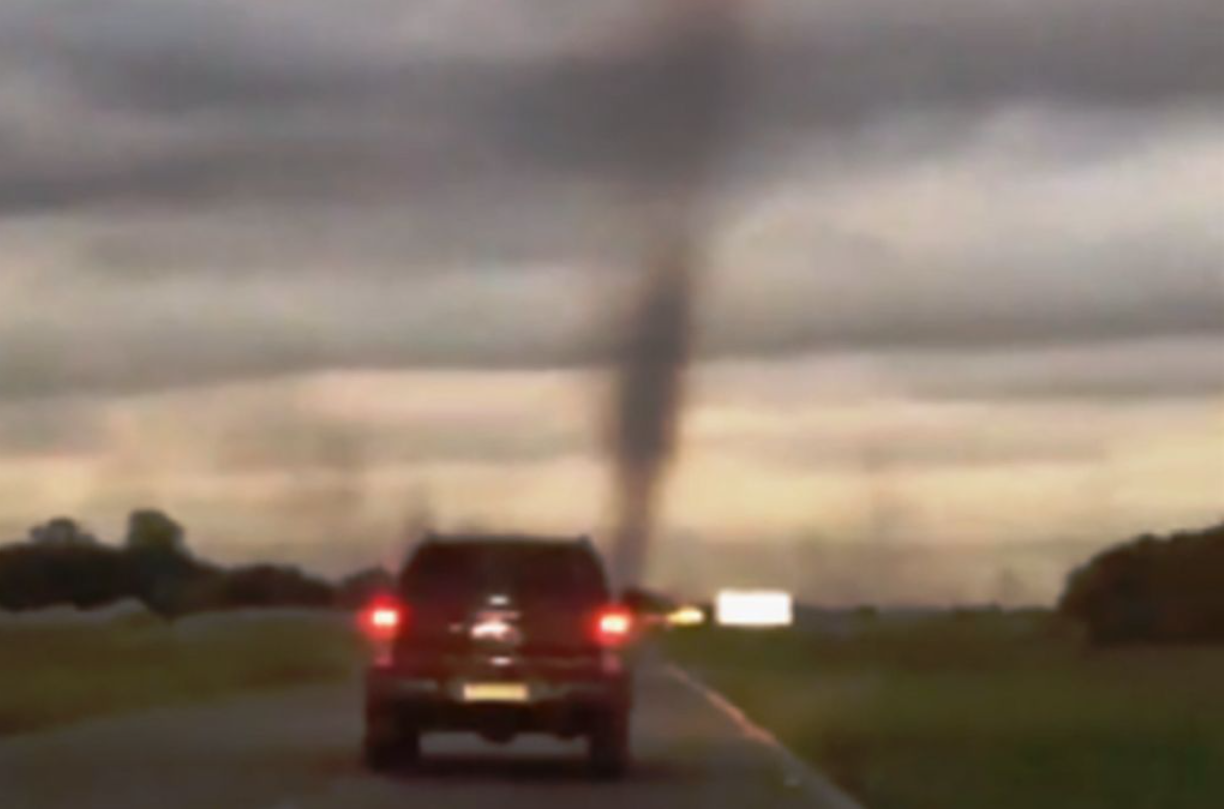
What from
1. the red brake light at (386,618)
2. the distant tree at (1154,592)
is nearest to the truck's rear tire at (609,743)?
the red brake light at (386,618)

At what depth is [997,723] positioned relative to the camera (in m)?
36.1

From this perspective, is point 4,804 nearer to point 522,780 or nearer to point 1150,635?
point 522,780

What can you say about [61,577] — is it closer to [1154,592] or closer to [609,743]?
[1154,592]

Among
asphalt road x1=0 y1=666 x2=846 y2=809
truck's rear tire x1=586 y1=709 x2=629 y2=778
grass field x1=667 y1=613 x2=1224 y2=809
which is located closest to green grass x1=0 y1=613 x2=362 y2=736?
asphalt road x1=0 y1=666 x2=846 y2=809

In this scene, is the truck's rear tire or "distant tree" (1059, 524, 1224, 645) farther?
"distant tree" (1059, 524, 1224, 645)

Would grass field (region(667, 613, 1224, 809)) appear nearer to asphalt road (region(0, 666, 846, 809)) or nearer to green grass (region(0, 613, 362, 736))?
asphalt road (region(0, 666, 846, 809))

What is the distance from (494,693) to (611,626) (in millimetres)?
1218

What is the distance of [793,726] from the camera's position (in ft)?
115

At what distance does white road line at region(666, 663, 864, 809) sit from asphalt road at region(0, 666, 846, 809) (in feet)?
0.16

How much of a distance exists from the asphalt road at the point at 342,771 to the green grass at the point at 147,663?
4.71 meters

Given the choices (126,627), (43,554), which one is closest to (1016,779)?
(126,627)

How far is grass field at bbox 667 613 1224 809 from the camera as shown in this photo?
76.3 feet

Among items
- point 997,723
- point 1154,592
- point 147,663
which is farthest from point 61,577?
point 997,723

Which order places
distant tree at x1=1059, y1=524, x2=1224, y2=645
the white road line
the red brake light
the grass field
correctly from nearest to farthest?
the white road line → the grass field → the red brake light → distant tree at x1=1059, y1=524, x2=1224, y2=645
